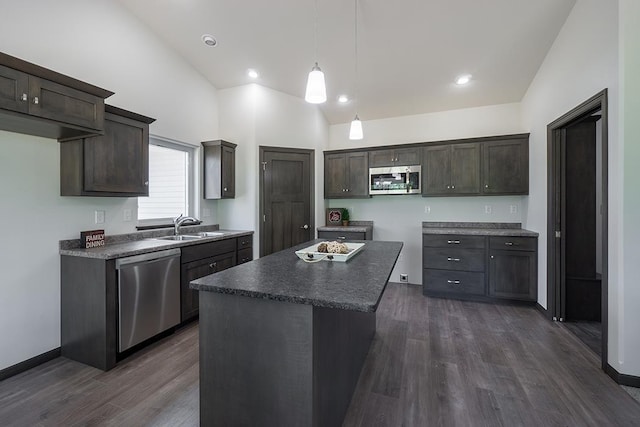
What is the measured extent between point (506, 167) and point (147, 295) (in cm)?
451

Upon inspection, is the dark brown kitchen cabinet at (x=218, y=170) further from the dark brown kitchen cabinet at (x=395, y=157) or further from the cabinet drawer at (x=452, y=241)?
the cabinet drawer at (x=452, y=241)

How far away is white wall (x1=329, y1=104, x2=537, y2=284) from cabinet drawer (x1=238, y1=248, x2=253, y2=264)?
1.77 meters

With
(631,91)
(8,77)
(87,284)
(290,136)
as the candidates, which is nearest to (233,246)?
(87,284)

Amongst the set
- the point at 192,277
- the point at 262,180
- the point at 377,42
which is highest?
the point at 377,42

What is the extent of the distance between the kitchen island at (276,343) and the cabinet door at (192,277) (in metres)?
1.58

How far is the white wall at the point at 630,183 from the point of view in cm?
199

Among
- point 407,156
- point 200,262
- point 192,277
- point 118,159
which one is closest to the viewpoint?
point 118,159

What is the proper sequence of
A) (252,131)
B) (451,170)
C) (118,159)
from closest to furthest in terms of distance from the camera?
(118,159), (252,131), (451,170)

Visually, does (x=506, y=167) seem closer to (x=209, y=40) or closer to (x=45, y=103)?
(x=209, y=40)

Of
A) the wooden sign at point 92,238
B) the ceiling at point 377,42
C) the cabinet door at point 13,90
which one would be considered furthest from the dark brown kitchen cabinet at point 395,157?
the cabinet door at point 13,90

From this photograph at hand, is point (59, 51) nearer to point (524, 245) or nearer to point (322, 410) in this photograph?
point (322, 410)

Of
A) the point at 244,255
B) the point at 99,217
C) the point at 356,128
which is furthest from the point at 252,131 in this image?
the point at 99,217

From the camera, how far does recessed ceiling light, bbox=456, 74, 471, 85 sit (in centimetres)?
362

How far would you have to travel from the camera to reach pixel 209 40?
3299mm
